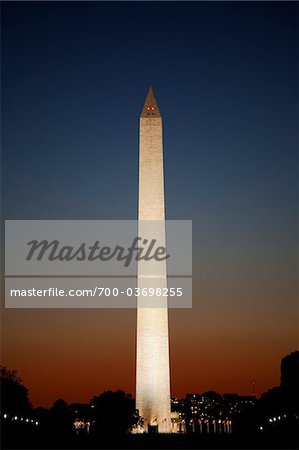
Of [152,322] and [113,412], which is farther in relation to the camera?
[113,412]

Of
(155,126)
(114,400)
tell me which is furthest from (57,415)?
(155,126)

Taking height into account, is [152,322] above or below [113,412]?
above

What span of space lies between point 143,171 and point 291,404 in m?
18.2

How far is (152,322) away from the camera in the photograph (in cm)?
6606

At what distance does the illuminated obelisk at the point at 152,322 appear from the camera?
216 ft

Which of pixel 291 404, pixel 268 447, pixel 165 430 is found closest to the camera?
pixel 268 447

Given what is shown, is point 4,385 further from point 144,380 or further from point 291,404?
point 291,404

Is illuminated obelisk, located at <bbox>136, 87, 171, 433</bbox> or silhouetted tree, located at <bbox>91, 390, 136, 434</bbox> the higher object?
illuminated obelisk, located at <bbox>136, 87, 171, 433</bbox>

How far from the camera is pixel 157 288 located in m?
65.9

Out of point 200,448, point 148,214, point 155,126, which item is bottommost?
point 200,448

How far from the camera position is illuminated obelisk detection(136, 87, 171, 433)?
65.9 meters

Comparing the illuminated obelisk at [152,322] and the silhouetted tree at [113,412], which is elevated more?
the illuminated obelisk at [152,322]

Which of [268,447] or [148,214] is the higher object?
[148,214]

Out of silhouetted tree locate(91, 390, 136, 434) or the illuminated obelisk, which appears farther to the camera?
the illuminated obelisk
